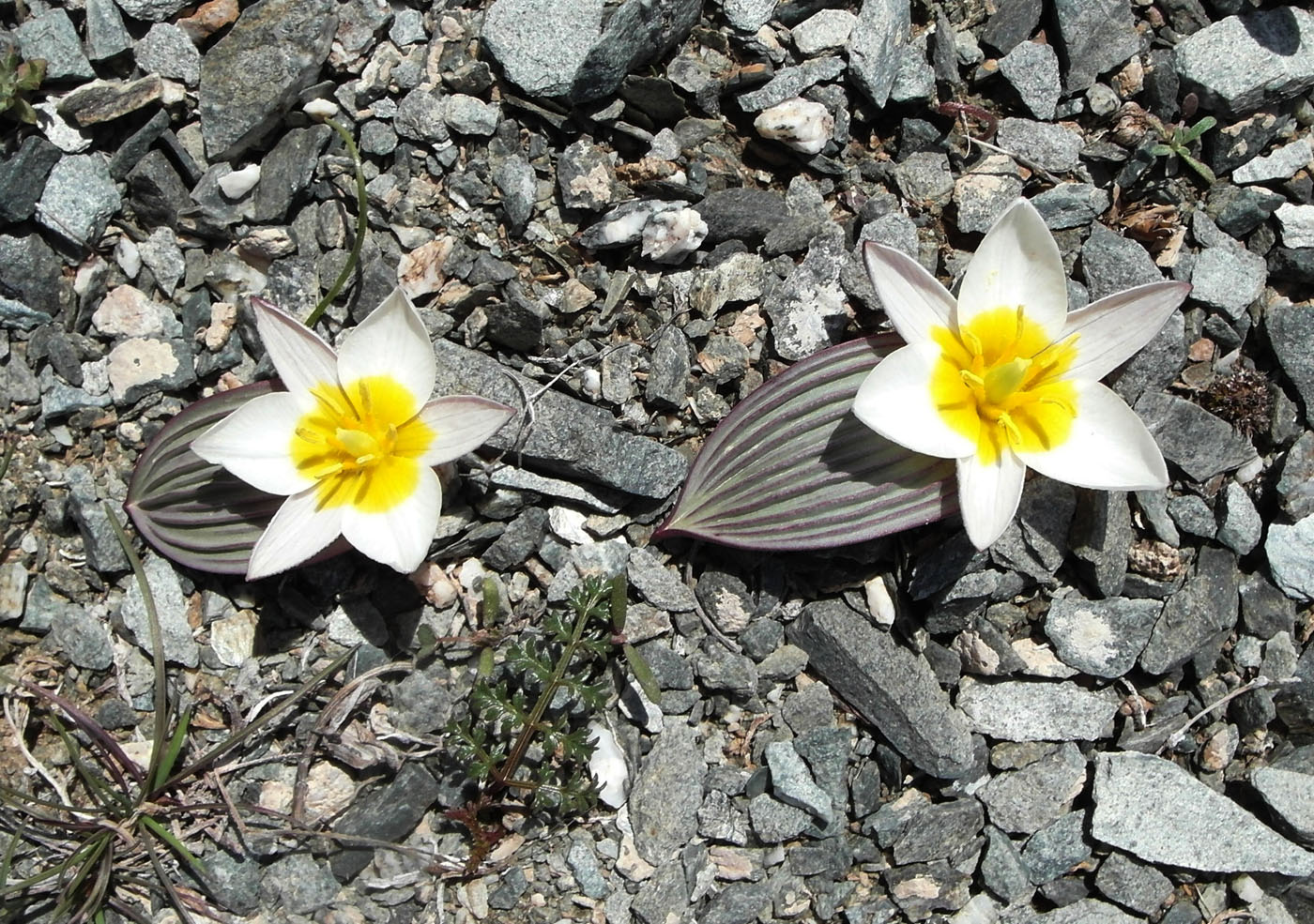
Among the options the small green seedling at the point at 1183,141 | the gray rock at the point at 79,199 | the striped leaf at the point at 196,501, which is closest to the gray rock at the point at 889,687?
the striped leaf at the point at 196,501

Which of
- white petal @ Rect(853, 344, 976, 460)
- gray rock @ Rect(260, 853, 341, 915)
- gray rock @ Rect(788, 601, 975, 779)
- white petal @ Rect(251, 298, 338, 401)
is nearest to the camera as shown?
white petal @ Rect(853, 344, 976, 460)

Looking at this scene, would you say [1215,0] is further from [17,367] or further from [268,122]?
[17,367]

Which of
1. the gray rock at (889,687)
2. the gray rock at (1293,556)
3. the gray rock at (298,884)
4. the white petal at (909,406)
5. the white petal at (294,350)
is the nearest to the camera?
the white petal at (909,406)

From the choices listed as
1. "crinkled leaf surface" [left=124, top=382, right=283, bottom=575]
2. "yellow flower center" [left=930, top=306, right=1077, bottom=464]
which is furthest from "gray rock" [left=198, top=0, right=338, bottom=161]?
"yellow flower center" [left=930, top=306, right=1077, bottom=464]

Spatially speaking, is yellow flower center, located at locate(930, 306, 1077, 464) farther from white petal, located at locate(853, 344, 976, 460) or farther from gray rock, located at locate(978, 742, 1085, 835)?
gray rock, located at locate(978, 742, 1085, 835)

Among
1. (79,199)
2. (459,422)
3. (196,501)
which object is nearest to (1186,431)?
(459,422)

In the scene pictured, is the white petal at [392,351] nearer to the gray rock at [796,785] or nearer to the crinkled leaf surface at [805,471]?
the crinkled leaf surface at [805,471]

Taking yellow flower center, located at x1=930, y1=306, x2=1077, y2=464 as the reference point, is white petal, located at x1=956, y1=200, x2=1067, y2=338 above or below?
above
